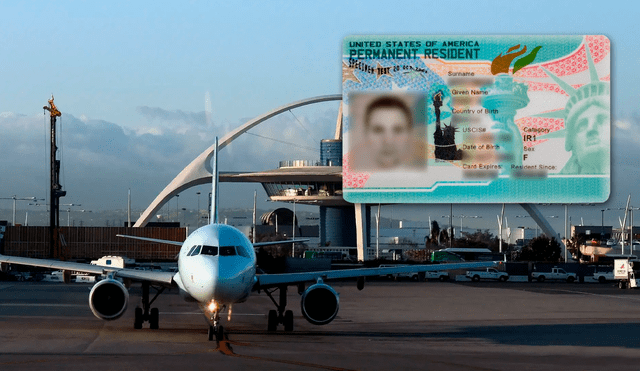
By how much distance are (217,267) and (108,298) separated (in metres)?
3.99

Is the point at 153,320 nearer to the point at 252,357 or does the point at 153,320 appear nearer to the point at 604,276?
the point at 252,357

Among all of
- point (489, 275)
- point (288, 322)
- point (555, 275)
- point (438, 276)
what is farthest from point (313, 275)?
point (555, 275)

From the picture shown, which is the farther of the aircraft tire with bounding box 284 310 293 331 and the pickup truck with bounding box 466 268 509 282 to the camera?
the pickup truck with bounding box 466 268 509 282

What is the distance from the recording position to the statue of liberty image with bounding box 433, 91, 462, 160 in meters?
57.8

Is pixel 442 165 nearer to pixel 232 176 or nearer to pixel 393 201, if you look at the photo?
pixel 393 201

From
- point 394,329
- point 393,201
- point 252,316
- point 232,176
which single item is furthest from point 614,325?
point 232,176

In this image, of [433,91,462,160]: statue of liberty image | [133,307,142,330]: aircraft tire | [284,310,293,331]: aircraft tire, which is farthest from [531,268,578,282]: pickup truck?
[133,307,142,330]: aircraft tire

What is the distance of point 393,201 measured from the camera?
5847 cm

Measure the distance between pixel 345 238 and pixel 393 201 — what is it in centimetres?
4983

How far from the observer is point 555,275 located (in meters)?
74.4

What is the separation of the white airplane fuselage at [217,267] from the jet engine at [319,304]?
1703 millimetres

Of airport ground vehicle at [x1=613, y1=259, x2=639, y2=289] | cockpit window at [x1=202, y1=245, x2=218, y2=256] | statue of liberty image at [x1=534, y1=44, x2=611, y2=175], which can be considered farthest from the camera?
airport ground vehicle at [x1=613, y1=259, x2=639, y2=289]

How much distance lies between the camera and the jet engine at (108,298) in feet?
80.6

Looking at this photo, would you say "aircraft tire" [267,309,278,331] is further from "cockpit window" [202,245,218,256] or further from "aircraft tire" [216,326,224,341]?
"cockpit window" [202,245,218,256]
